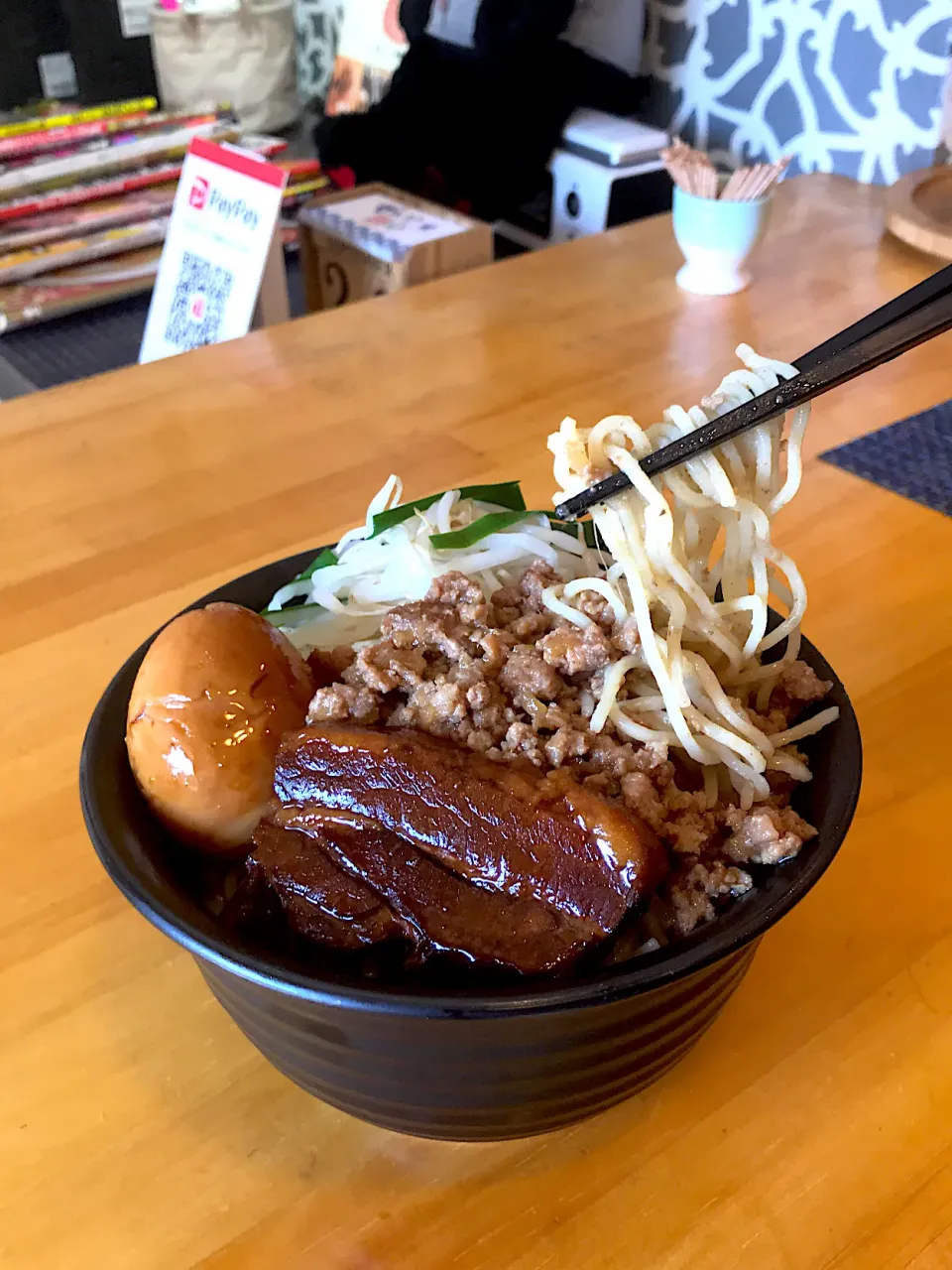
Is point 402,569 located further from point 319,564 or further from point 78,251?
point 78,251

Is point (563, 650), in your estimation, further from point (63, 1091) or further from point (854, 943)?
point (63, 1091)

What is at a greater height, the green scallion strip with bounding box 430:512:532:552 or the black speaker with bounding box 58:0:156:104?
the green scallion strip with bounding box 430:512:532:552

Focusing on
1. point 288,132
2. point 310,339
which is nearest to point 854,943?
point 310,339

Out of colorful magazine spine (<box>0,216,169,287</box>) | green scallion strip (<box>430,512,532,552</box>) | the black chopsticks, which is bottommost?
colorful magazine spine (<box>0,216,169,287</box>)

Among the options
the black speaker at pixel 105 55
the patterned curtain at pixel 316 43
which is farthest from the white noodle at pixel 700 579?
the patterned curtain at pixel 316 43

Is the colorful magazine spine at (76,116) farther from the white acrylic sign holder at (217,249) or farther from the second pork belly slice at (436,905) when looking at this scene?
the second pork belly slice at (436,905)

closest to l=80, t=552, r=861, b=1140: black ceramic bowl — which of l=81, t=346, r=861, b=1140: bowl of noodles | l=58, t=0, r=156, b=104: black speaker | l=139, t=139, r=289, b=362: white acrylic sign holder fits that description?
l=81, t=346, r=861, b=1140: bowl of noodles

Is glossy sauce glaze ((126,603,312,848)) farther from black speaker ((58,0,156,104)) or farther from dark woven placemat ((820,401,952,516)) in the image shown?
black speaker ((58,0,156,104))
